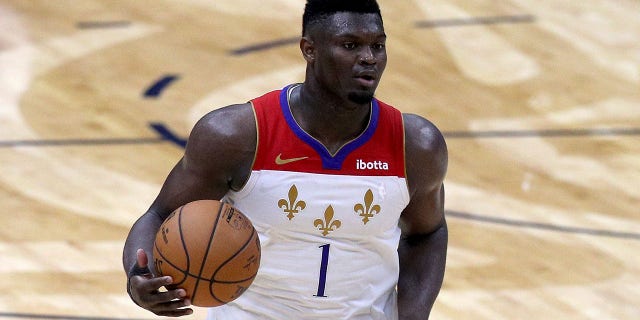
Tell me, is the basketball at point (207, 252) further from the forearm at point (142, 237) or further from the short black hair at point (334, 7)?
the short black hair at point (334, 7)

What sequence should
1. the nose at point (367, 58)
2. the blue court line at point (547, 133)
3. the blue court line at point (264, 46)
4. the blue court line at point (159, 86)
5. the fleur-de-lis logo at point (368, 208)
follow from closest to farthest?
the nose at point (367, 58), the fleur-de-lis logo at point (368, 208), the blue court line at point (547, 133), the blue court line at point (159, 86), the blue court line at point (264, 46)

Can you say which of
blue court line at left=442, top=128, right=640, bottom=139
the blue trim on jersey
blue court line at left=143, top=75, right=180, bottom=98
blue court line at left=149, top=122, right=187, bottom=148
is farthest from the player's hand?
blue court line at left=143, top=75, right=180, bottom=98

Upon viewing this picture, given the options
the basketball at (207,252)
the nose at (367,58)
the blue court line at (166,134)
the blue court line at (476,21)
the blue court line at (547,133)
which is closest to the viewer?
the basketball at (207,252)

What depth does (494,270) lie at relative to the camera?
8.38m

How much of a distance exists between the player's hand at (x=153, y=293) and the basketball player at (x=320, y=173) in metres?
0.21

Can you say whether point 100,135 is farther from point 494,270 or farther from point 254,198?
point 254,198

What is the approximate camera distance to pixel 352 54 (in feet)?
13.8

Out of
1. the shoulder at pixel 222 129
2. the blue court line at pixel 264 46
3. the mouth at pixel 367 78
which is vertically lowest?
the blue court line at pixel 264 46

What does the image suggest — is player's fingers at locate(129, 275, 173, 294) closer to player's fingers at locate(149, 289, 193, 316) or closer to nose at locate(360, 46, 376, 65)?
player's fingers at locate(149, 289, 193, 316)

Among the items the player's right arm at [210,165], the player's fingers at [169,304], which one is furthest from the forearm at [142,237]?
the player's fingers at [169,304]

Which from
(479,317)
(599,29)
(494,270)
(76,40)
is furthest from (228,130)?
(599,29)

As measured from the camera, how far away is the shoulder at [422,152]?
4.51 meters

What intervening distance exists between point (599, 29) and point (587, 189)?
382 cm

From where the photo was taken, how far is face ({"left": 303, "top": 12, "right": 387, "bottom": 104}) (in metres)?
4.20
